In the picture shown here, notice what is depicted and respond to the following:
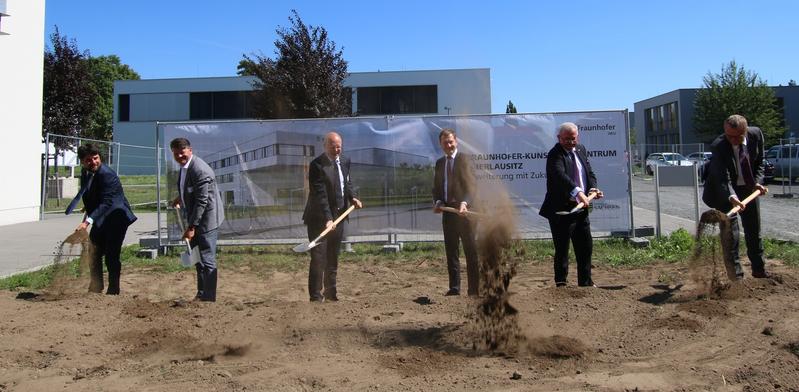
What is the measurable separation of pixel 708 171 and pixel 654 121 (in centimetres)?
6215

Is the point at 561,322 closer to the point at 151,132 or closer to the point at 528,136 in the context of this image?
the point at 528,136

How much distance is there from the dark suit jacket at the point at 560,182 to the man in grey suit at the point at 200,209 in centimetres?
338

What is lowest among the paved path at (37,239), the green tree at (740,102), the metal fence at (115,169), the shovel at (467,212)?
the paved path at (37,239)

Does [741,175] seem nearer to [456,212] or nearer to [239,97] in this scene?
[456,212]

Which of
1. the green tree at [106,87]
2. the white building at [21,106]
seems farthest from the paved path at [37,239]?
the green tree at [106,87]

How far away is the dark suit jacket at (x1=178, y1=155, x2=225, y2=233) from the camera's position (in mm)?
6070

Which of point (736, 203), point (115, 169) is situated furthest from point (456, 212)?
point (115, 169)

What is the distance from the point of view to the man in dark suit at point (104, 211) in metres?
6.68

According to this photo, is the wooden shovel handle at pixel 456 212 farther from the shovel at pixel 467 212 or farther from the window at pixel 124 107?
the window at pixel 124 107

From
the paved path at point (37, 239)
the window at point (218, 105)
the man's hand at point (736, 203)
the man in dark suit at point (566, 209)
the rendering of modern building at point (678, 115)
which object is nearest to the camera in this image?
the man's hand at point (736, 203)

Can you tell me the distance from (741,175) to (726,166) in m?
0.20

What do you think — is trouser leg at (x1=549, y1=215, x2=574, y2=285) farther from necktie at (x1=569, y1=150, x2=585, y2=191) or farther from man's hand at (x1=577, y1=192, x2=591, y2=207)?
necktie at (x1=569, y1=150, x2=585, y2=191)

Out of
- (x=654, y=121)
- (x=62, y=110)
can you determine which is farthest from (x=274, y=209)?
(x=654, y=121)

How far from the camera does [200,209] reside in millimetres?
6047
